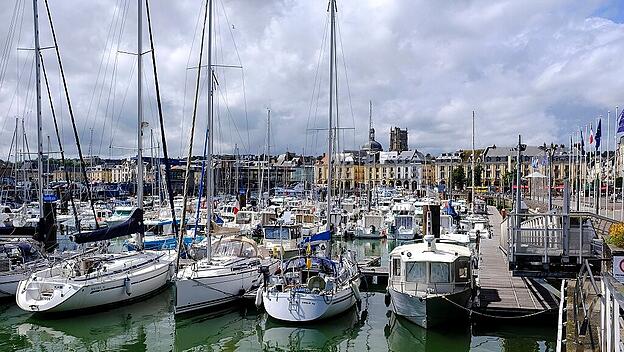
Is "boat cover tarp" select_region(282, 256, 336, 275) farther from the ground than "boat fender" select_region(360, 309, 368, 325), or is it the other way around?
"boat cover tarp" select_region(282, 256, 336, 275)

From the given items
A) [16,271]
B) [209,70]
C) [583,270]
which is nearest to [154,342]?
[16,271]

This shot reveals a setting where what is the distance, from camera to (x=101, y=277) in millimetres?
27172

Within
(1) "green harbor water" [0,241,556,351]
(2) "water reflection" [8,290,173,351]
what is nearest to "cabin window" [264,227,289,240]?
(2) "water reflection" [8,290,173,351]

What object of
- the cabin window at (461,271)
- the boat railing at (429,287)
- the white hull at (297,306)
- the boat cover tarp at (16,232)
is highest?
the boat cover tarp at (16,232)

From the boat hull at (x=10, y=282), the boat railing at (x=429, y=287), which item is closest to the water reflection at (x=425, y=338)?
the boat railing at (x=429, y=287)

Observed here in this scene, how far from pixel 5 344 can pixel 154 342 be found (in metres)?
5.74

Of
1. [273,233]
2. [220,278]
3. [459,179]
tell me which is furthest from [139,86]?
[459,179]

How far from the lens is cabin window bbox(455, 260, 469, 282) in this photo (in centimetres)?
2524

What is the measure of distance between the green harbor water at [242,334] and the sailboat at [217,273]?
72cm

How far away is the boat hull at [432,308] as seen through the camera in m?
23.4

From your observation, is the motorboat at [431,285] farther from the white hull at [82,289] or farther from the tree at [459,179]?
the tree at [459,179]

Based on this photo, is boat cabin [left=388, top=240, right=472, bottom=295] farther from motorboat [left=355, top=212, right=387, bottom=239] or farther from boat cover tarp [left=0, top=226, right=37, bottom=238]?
motorboat [left=355, top=212, right=387, bottom=239]

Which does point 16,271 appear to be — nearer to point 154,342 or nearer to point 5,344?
point 5,344

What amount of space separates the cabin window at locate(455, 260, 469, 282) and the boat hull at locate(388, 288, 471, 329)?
2.97 feet
